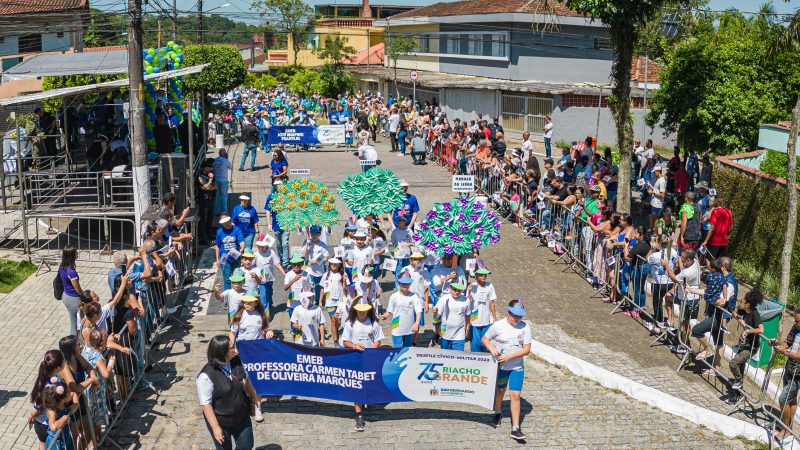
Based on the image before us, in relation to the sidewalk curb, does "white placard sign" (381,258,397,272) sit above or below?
above

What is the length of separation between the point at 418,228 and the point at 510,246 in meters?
5.77

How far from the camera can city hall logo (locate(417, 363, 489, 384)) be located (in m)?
9.42

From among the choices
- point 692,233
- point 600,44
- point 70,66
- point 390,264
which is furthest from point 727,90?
point 600,44

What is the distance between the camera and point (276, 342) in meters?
9.55

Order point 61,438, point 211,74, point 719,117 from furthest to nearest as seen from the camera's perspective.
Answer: point 211,74 < point 719,117 < point 61,438

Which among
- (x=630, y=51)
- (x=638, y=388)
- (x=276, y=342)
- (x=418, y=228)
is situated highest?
(x=630, y=51)

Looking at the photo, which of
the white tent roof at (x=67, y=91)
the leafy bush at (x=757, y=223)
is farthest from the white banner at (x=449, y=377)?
the white tent roof at (x=67, y=91)

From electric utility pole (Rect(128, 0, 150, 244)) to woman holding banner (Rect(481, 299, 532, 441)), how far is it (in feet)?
27.1

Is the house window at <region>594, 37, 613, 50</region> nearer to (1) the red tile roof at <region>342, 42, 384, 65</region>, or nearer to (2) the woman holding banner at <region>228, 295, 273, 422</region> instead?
(1) the red tile roof at <region>342, 42, 384, 65</region>

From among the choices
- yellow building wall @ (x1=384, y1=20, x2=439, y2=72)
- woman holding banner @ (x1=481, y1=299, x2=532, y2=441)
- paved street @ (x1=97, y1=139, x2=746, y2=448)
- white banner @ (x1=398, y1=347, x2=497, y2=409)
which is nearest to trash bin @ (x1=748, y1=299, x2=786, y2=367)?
paved street @ (x1=97, y1=139, x2=746, y2=448)

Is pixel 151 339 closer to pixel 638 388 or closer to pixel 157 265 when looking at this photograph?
pixel 157 265

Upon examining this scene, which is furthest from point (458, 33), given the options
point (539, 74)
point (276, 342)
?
point (276, 342)

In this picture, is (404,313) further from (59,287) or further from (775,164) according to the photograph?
(775,164)

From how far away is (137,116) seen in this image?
1488 cm
